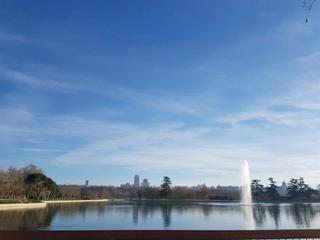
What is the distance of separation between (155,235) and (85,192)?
7933 centimetres

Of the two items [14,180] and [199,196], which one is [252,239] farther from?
[199,196]

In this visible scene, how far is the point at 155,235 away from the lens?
8867 millimetres

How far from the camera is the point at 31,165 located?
2357 inches

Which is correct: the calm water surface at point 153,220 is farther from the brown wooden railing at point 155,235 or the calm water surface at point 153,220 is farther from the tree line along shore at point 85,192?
the tree line along shore at point 85,192

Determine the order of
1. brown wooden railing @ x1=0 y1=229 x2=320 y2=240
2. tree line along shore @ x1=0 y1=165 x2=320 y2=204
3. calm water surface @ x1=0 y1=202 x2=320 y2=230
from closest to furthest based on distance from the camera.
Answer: brown wooden railing @ x1=0 y1=229 x2=320 y2=240, calm water surface @ x1=0 y1=202 x2=320 y2=230, tree line along shore @ x1=0 y1=165 x2=320 y2=204

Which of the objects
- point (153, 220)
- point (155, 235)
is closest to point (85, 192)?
point (153, 220)

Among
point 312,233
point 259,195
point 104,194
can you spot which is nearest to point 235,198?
point 259,195

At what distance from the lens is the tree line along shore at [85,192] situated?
167 feet

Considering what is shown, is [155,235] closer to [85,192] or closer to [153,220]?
[153,220]

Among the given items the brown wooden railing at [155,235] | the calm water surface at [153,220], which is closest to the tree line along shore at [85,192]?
the calm water surface at [153,220]

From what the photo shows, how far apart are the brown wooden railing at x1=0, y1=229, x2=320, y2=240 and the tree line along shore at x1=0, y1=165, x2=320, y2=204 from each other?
34.6 meters

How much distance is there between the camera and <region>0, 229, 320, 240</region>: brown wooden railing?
852cm

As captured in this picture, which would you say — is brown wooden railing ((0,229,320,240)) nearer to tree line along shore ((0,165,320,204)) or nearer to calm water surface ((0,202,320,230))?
calm water surface ((0,202,320,230))

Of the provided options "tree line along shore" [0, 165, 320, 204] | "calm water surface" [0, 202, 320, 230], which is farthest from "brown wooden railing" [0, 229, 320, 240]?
"tree line along shore" [0, 165, 320, 204]
